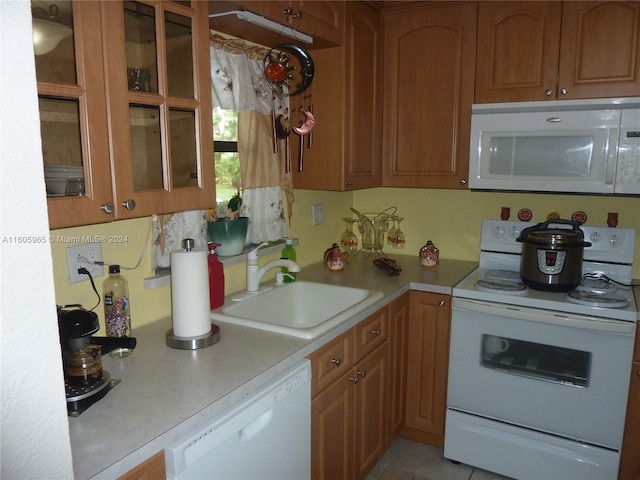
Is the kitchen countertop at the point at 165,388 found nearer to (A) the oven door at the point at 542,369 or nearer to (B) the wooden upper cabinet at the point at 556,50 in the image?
(A) the oven door at the point at 542,369

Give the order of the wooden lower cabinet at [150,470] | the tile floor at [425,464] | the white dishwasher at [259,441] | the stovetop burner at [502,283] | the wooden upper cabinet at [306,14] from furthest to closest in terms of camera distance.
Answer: the tile floor at [425,464], the stovetop burner at [502,283], the wooden upper cabinet at [306,14], the white dishwasher at [259,441], the wooden lower cabinet at [150,470]

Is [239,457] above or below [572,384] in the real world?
above

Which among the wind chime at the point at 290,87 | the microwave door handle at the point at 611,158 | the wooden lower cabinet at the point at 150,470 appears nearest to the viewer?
the wooden lower cabinet at the point at 150,470

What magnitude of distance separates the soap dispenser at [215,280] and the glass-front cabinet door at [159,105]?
43 centimetres

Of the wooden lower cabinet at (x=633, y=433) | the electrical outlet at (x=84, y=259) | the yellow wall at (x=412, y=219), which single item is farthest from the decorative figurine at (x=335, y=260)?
the wooden lower cabinet at (x=633, y=433)

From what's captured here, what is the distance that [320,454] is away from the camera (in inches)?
68.7

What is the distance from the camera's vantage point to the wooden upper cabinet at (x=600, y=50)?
201 cm

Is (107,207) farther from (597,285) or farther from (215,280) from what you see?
(597,285)

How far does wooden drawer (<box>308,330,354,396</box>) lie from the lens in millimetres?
1647

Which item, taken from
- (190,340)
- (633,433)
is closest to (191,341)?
(190,340)

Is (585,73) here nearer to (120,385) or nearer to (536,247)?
(536,247)

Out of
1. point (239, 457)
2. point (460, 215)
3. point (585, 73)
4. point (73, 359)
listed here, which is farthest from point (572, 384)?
point (73, 359)

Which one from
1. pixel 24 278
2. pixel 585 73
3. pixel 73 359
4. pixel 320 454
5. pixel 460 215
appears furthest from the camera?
pixel 460 215

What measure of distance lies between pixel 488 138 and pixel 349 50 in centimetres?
77
